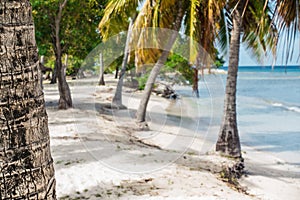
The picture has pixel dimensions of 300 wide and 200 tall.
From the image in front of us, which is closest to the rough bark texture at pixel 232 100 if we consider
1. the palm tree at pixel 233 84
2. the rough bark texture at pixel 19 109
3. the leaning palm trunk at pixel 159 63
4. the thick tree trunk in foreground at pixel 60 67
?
the palm tree at pixel 233 84

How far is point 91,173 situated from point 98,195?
1060 millimetres

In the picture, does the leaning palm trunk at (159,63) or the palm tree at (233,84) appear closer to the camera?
the palm tree at (233,84)

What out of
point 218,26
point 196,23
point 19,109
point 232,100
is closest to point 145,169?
point 232,100

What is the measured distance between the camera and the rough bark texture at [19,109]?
153cm

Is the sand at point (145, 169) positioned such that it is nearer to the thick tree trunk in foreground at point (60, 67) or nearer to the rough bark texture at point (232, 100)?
the rough bark texture at point (232, 100)

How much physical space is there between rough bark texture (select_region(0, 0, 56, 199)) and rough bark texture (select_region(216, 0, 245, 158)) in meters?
6.59

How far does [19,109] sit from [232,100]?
6.80m

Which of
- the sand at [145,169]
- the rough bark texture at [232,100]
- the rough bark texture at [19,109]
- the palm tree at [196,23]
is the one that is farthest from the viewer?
the rough bark texture at [232,100]

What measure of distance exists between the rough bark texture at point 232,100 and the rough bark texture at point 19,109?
659 cm

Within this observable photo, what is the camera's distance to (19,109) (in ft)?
5.12

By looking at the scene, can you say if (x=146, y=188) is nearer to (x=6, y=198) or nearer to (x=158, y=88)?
(x=6, y=198)

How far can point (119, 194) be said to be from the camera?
531 cm

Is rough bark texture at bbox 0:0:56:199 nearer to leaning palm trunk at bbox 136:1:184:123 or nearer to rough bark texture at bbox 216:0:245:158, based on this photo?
rough bark texture at bbox 216:0:245:158

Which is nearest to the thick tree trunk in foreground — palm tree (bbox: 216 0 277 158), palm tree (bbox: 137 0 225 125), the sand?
the sand
